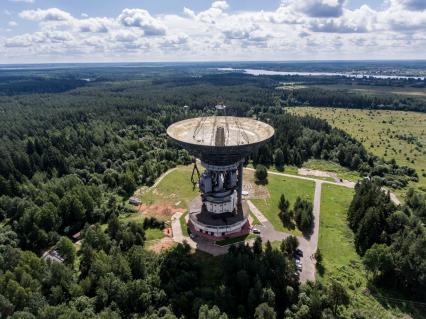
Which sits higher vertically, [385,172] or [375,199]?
[375,199]

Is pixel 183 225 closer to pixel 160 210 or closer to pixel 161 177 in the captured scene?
pixel 160 210

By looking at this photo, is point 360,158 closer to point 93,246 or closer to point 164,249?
point 164,249

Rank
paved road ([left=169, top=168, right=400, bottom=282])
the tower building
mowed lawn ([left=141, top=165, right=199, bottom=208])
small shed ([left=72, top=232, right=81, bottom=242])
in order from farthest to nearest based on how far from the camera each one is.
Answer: mowed lawn ([left=141, top=165, right=199, bottom=208]) < small shed ([left=72, top=232, right=81, bottom=242]) < the tower building < paved road ([left=169, top=168, right=400, bottom=282])

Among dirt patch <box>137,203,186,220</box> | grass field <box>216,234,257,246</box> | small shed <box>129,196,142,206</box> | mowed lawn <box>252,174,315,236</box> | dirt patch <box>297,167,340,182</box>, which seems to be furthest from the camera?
dirt patch <box>297,167,340,182</box>

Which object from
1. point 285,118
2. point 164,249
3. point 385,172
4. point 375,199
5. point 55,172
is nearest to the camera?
point 164,249

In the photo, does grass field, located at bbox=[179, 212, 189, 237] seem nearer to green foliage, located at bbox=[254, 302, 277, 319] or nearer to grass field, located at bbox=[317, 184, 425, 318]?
grass field, located at bbox=[317, 184, 425, 318]

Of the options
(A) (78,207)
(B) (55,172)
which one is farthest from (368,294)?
(B) (55,172)

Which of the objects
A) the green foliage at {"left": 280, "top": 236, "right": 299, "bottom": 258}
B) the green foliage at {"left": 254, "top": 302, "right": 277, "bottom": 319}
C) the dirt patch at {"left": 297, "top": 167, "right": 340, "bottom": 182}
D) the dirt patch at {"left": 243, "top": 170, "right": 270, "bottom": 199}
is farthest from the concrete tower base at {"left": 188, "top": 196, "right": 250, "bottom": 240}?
the dirt patch at {"left": 297, "top": 167, "right": 340, "bottom": 182}
